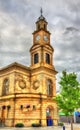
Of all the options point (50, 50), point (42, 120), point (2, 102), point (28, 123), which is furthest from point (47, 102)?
point (50, 50)

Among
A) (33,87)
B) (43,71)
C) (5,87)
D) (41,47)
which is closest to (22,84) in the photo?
(33,87)

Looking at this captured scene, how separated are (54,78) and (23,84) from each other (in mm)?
8558

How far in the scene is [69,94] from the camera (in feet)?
94.0

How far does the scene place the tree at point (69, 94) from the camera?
92.2 ft

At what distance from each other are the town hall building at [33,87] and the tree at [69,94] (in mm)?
12548

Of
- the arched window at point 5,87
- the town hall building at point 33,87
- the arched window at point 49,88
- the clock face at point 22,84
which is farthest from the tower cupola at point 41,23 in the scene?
the arched window at point 5,87

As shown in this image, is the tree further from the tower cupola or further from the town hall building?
the tower cupola

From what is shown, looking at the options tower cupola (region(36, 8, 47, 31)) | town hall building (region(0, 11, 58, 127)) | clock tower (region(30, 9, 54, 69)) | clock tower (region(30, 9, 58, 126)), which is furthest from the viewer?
tower cupola (region(36, 8, 47, 31))

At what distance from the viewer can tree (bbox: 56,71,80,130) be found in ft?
92.2

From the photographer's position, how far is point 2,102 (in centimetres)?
4409

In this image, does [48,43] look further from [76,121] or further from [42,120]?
[76,121]

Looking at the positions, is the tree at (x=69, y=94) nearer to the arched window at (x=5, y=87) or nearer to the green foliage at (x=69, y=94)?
the green foliage at (x=69, y=94)

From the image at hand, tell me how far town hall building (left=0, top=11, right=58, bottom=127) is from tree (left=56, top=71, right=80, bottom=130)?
1255 centimetres

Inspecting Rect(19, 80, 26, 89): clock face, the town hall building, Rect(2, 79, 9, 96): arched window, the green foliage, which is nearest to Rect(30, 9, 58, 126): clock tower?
the town hall building
